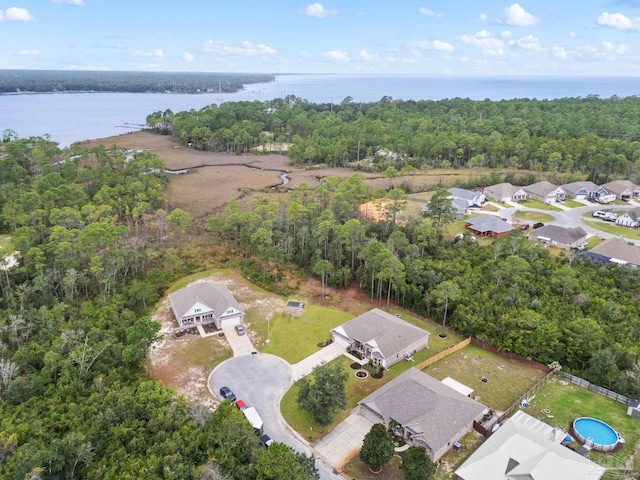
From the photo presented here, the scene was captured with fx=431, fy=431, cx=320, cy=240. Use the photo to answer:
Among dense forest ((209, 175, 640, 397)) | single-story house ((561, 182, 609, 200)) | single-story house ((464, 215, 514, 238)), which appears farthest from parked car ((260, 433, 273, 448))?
single-story house ((561, 182, 609, 200))

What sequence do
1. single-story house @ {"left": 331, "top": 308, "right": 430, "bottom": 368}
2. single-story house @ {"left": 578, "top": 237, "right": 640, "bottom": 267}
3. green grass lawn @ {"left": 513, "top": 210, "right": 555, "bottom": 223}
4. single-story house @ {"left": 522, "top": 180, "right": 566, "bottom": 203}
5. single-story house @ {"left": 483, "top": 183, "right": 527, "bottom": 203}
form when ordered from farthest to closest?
1. single-story house @ {"left": 483, "top": 183, "right": 527, "bottom": 203}
2. single-story house @ {"left": 522, "top": 180, "right": 566, "bottom": 203}
3. green grass lawn @ {"left": 513, "top": 210, "right": 555, "bottom": 223}
4. single-story house @ {"left": 578, "top": 237, "right": 640, "bottom": 267}
5. single-story house @ {"left": 331, "top": 308, "right": 430, "bottom": 368}

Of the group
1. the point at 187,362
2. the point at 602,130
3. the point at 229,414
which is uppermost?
the point at 602,130

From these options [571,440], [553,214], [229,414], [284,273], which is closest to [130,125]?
[284,273]

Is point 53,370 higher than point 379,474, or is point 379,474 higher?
point 53,370

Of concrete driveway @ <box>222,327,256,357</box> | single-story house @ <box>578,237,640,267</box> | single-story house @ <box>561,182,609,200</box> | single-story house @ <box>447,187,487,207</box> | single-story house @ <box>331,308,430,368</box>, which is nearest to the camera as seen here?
single-story house @ <box>331,308,430,368</box>

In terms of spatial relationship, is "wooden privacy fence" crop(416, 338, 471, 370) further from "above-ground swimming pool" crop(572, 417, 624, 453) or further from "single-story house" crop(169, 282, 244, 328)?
"single-story house" crop(169, 282, 244, 328)

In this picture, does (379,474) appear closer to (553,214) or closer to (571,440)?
(571,440)

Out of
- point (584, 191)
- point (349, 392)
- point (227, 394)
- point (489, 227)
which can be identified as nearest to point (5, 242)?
point (227, 394)
